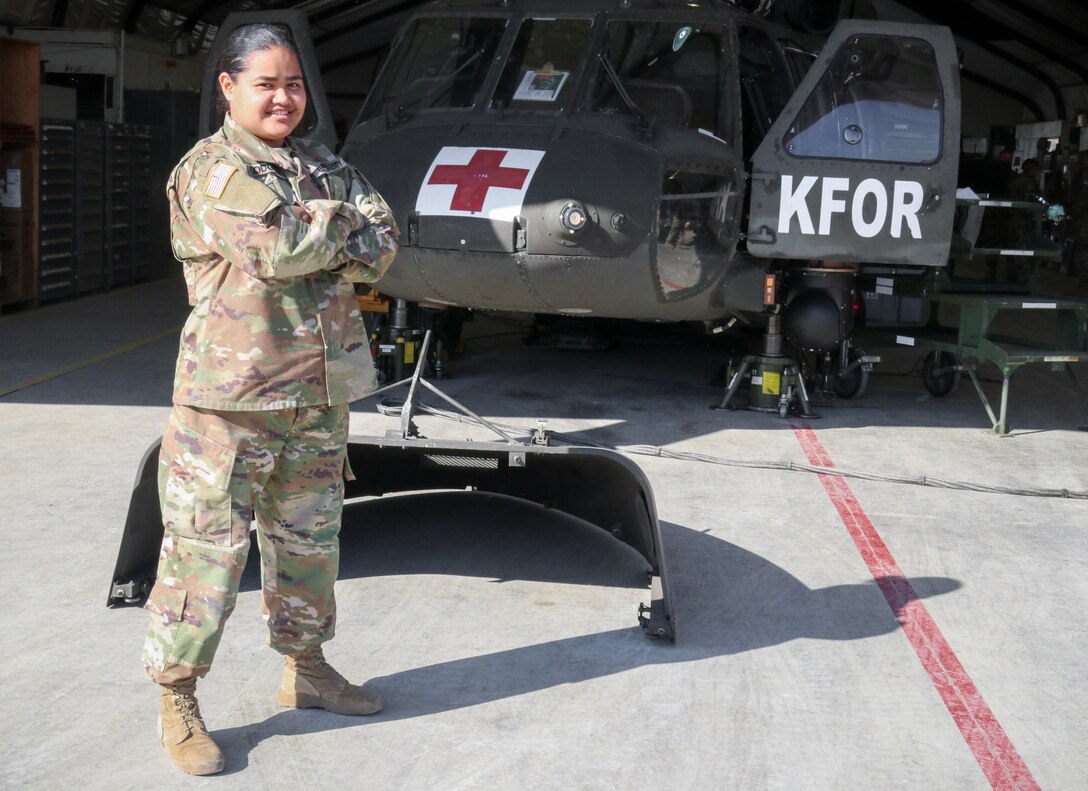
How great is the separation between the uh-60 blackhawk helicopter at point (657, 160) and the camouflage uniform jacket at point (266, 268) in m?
3.64

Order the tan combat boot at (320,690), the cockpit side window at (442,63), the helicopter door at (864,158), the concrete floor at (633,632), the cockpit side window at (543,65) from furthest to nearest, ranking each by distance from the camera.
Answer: the cockpit side window at (442,63) → the cockpit side window at (543,65) → the helicopter door at (864,158) → the tan combat boot at (320,690) → the concrete floor at (633,632)

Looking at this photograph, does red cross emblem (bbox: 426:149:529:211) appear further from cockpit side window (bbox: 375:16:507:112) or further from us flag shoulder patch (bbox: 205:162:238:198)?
us flag shoulder patch (bbox: 205:162:238:198)

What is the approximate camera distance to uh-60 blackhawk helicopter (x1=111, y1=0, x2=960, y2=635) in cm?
725

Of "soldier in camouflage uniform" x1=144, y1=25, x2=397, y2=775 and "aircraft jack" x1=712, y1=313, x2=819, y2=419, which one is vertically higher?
"soldier in camouflage uniform" x1=144, y1=25, x2=397, y2=775

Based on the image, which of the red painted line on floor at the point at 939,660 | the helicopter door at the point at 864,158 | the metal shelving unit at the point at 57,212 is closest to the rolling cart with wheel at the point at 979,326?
the helicopter door at the point at 864,158

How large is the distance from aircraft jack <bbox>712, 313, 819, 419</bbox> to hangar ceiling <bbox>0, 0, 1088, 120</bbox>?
25.5ft

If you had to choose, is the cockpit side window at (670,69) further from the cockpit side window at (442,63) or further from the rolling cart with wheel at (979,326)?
the rolling cart with wheel at (979,326)

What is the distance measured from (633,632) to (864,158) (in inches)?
170

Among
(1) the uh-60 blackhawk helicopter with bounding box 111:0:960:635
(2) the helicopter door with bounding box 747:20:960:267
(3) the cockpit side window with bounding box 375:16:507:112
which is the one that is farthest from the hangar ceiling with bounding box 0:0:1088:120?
(2) the helicopter door with bounding box 747:20:960:267

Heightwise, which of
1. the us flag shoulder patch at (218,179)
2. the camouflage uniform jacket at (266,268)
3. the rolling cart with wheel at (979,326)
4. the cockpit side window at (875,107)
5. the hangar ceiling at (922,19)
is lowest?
the rolling cart with wheel at (979,326)

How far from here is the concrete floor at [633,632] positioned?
11.9 ft

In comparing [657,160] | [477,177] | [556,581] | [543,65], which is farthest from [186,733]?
[543,65]

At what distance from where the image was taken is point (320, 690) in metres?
3.83

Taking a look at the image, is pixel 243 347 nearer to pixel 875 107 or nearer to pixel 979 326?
pixel 875 107
